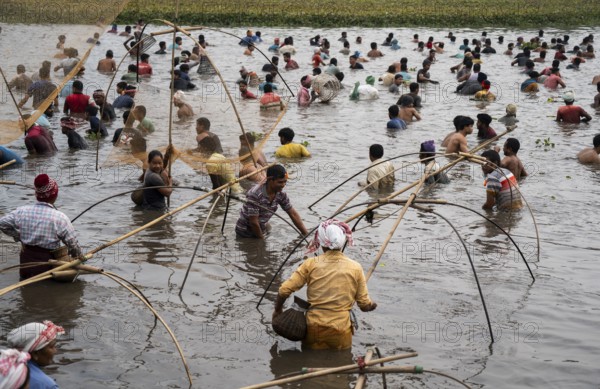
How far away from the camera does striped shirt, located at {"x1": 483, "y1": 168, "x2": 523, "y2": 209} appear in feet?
38.3

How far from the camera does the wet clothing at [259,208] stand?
9797 mm

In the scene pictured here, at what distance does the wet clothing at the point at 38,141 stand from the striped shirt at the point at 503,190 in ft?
26.4

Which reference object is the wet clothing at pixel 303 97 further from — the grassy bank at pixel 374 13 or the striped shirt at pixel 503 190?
the grassy bank at pixel 374 13

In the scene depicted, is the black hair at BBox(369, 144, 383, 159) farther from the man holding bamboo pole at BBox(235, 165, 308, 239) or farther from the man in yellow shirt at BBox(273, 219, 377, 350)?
the man in yellow shirt at BBox(273, 219, 377, 350)

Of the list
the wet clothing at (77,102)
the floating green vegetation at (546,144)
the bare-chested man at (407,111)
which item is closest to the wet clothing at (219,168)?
the wet clothing at (77,102)

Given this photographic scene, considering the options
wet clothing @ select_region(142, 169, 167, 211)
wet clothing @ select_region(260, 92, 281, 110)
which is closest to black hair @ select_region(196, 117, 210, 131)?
wet clothing @ select_region(142, 169, 167, 211)

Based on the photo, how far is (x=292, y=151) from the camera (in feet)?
49.9

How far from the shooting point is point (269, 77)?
20156 mm

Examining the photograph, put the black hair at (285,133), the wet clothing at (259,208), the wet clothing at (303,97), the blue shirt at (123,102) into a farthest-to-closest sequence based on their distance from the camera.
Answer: the wet clothing at (303,97)
the blue shirt at (123,102)
the black hair at (285,133)
the wet clothing at (259,208)

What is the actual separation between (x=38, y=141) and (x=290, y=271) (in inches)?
279

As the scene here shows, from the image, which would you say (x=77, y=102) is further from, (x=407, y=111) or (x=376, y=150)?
(x=376, y=150)

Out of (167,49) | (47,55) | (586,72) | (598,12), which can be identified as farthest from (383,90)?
(598,12)

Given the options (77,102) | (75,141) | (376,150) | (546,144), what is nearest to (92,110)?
(77,102)

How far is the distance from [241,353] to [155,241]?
11.4ft
